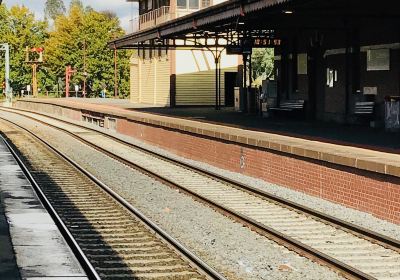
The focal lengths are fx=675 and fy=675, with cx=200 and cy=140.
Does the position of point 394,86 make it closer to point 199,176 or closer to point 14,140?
point 199,176

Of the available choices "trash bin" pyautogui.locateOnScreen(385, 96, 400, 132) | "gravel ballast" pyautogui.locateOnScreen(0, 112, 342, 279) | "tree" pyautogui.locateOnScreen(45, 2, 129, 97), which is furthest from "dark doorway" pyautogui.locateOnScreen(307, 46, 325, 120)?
"tree" pyautogui.locateOnScreen(45, 2, 129, 97)

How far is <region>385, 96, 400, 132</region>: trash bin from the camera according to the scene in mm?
20391

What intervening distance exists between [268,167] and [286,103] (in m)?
14.5

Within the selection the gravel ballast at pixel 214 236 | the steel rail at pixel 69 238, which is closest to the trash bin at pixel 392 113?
the gravel ballast at pixel 214 236

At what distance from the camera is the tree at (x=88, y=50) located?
78.9 m

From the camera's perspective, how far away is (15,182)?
1468 cm

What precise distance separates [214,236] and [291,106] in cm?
1955

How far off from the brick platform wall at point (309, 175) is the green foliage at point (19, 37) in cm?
6577

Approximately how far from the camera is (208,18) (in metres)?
24.4

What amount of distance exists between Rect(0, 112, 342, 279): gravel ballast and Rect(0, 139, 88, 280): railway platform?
6.00 ft

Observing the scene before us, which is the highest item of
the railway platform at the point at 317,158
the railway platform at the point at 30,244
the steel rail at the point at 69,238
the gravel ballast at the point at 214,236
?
the railway platform at the point at 317,158

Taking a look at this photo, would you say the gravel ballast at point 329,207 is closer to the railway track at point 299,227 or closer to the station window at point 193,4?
the railway track at point 299,227

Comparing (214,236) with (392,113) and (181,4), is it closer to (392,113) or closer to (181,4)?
(392,113)

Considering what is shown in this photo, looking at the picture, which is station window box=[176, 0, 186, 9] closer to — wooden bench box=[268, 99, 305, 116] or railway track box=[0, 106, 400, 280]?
wooden bench box=[268, 99, 305, 116]
